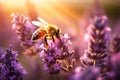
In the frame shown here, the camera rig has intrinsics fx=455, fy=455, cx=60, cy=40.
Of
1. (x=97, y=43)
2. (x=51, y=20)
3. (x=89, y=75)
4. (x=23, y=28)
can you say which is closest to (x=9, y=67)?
(x=97, y=43)

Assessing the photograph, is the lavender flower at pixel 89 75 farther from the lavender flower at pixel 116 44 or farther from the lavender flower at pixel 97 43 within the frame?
the lavender flower at pixel 116 44

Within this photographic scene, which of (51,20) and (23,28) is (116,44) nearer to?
(23,28)

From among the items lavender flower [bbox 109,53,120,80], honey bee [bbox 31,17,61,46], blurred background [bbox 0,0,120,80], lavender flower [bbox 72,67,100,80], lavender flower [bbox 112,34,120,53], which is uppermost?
blurred background [bbox 0,0,120,80]

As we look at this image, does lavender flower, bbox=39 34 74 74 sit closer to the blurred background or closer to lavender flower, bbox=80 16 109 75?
lavender flower, bbox=80 16 109 75

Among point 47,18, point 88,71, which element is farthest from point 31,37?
point 47,18

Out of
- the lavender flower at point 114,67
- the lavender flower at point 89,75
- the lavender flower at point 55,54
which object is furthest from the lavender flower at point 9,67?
the lavender flower at point 89,75

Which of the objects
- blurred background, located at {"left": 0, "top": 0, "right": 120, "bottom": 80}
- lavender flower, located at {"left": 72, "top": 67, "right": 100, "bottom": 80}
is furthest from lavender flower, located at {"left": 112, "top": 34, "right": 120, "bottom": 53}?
lavender flower, located at {"left": 72, "top": 67, "right": 100, "bottom": 80}

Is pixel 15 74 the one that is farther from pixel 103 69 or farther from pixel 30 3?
pixel 30 3
